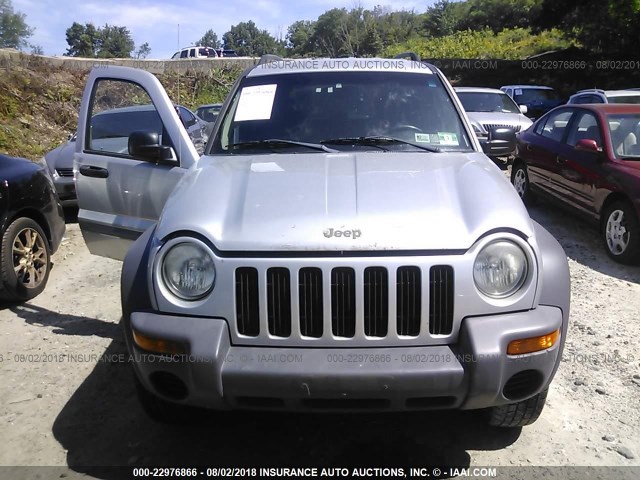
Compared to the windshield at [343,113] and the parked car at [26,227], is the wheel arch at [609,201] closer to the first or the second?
the windshield at [343,113]

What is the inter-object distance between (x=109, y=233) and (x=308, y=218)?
2.26m

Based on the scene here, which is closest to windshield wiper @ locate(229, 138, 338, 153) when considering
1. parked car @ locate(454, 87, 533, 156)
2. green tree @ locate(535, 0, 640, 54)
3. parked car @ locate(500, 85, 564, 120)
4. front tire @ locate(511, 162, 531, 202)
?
front tire @ locate(511, 162, 531, 202)

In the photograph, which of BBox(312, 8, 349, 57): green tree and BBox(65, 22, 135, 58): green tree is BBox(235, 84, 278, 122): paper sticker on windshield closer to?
BBox(312, 8, 349, 57): green tree

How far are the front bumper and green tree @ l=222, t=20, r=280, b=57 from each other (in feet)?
262

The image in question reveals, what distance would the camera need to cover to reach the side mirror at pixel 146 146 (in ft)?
12.3

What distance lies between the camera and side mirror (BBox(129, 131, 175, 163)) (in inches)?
147

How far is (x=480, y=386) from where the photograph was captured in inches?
95.5

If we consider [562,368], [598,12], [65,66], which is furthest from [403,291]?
[598,12]

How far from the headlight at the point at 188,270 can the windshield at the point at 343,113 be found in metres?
1.13

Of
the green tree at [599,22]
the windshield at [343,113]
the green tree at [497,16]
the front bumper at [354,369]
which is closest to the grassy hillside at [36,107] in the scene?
the windshield at [343,113]

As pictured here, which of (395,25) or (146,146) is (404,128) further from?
(395,25)

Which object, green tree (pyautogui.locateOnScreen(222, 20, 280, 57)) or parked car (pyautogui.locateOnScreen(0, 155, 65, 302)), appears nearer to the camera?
parked car (pyautogui.locateOnScreen(0, 155, 65, 302))

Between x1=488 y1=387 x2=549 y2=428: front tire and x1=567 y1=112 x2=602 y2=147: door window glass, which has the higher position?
x1=567 y1=112 x2=602 y2=147: door window glass

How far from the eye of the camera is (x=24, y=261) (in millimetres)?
5207
